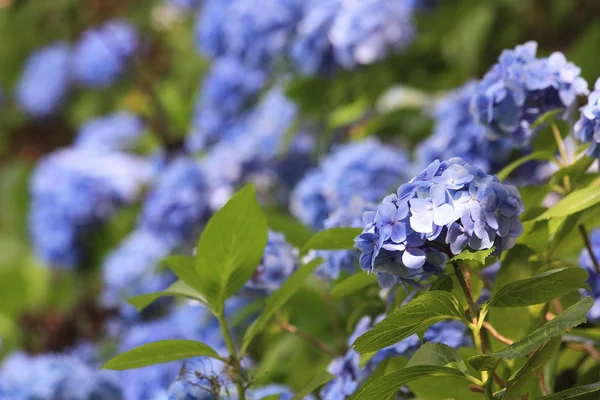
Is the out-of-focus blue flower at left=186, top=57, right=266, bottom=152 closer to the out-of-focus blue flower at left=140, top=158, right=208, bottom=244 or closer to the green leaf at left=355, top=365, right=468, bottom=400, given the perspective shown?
the out-of-focus blue flower at left=140, top=158, right=208, bottom=244

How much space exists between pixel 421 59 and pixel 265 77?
1.12 feet

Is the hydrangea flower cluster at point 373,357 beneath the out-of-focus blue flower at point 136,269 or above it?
beneath

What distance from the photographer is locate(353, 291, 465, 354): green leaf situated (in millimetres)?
533

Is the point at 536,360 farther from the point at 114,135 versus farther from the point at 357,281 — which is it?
the point at 114,135

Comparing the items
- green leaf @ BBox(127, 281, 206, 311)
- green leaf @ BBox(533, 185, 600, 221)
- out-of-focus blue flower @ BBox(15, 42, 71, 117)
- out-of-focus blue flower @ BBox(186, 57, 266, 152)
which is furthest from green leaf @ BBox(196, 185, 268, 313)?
out-of-focus blue flower @ BBox(15, 42, 71, 117)

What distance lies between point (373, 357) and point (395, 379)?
175 millimetres

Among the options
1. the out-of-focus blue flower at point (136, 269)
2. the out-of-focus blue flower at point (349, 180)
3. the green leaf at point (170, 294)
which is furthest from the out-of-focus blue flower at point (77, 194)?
the green leaf at point (170, 294)

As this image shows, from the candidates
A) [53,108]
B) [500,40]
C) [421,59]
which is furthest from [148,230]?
[53,108]

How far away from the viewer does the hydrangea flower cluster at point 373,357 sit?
678mm

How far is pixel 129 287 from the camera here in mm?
1672

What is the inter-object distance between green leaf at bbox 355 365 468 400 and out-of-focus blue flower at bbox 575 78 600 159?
8.5 inches

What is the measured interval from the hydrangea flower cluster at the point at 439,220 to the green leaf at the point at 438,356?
5 cm

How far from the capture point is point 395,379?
53 centimetres

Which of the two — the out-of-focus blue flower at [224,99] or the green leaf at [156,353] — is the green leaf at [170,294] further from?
the out-of-focus blue flower at [224,99]
